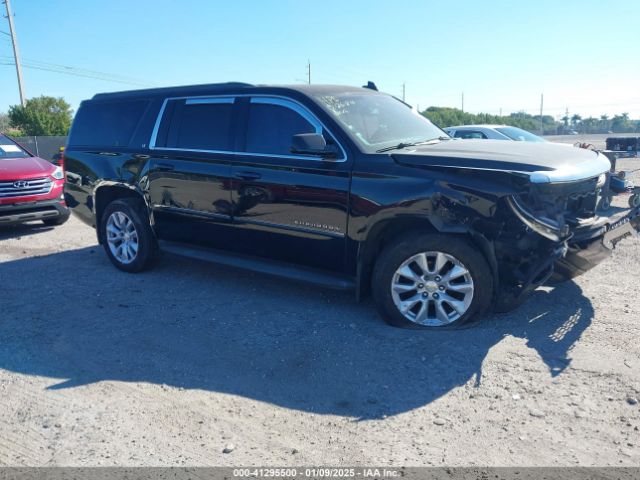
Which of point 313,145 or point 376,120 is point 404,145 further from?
point 313,145

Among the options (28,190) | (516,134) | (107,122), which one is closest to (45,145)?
(28,190)

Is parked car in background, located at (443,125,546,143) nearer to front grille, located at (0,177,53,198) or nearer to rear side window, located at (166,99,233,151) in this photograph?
rear side window, located at (166,99,233,151)

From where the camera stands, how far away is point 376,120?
496 cm

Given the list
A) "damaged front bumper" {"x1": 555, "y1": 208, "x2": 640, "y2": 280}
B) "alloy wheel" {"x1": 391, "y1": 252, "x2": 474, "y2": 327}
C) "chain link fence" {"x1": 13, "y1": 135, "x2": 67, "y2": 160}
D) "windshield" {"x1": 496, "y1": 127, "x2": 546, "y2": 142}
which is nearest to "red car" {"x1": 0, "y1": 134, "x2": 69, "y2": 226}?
"alloy wheel" {"x1": 391, "y1": 252, "x2": 474, "y2": 327}

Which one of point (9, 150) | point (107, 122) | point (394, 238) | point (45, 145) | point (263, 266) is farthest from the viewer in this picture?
point (45, 145)

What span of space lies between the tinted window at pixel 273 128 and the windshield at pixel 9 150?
Answer: 21.6 feet

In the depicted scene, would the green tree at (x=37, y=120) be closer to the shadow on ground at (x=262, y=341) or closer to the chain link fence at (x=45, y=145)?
the chain link fence at (x=45, y=145)

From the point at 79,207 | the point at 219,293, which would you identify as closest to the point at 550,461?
the point at 219,293

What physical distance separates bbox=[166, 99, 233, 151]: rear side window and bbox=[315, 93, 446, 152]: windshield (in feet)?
3.44

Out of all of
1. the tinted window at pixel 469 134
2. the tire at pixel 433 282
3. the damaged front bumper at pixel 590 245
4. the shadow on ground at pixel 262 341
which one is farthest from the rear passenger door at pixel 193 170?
the tinted window at pixel 469 134

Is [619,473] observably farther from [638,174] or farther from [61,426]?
[638,174]

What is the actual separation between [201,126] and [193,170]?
466mm

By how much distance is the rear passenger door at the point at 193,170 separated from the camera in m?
5.16

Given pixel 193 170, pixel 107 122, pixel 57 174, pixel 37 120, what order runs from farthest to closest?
pixel 37 120 → pixel 57 174 → pixel 107 122 → pixel 193 170
